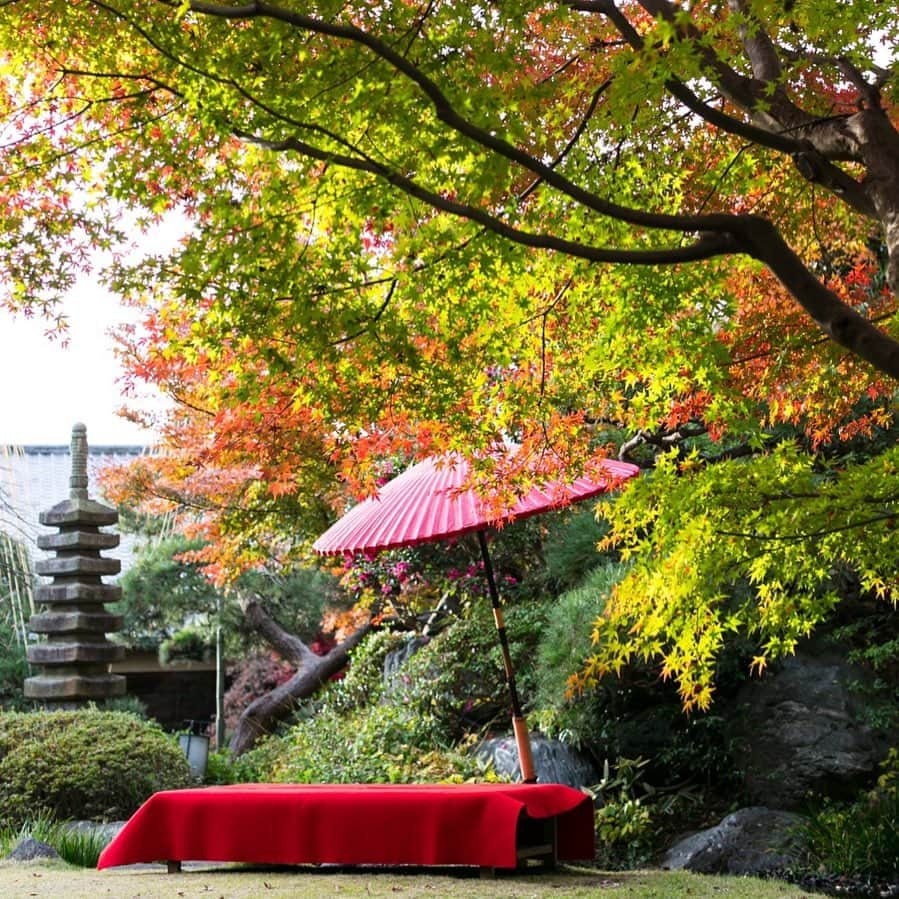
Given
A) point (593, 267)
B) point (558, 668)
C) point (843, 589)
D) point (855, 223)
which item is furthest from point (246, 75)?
point (843, 589)

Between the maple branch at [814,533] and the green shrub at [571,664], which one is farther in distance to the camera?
the green shrub at [571,664]

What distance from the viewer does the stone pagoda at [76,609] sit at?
11664 millimetres

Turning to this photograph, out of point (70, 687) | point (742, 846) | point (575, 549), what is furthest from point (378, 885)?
point (70, 687)

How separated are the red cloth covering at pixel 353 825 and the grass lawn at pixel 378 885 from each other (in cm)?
11

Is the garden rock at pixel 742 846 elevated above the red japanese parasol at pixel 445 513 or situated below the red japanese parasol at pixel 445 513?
below

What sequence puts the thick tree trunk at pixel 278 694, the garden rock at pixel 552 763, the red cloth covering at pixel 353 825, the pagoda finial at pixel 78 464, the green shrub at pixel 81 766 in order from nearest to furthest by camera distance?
the red cloth covering at pixel 353 825 → the garden rock at pixel 552 763 → the green shrub at pixel 81 766 → the pagoda finial at pixel 78 464 → the thick tree trunk at pixel 278 694

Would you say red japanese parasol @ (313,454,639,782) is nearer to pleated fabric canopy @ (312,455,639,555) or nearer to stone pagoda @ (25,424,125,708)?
pleated fabric canopy @ (312,455,639,555)

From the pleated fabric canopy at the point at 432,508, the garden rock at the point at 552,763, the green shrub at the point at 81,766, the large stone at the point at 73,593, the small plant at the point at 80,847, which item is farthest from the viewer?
the large stone at the point at 73,593

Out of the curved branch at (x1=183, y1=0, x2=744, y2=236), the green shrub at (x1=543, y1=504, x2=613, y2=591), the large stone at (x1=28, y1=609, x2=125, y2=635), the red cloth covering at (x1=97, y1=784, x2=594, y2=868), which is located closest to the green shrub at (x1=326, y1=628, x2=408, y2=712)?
the green shrub at (x1=543, y1=504, x2=613, y2=591)

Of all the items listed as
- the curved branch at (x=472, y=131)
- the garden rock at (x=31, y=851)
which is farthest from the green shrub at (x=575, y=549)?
the curved branch at (x=472, y=131)

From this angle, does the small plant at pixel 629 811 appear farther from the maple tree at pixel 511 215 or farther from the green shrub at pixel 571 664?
the maple tree at pixel 511 215

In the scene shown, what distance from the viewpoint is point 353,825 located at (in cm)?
601

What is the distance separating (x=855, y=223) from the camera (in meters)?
6.57

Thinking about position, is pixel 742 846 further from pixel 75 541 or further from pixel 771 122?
pixel 75 541
